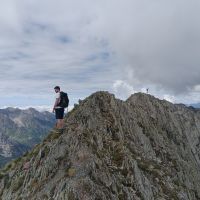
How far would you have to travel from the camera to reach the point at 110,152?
57.2m

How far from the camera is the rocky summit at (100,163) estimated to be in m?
47.5

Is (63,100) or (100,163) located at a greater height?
(63,100)

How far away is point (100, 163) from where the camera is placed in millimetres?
51500

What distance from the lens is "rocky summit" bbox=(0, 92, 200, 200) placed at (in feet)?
156

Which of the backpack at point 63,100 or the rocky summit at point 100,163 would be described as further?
the backpack at point 63,100

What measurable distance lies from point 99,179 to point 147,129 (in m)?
35.9

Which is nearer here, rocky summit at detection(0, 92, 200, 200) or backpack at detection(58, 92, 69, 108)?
rocky summit at detection(0, 92, 200, 200)

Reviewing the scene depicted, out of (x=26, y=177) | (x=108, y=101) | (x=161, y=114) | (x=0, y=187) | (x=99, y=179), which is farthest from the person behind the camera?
(x=161, y=114)

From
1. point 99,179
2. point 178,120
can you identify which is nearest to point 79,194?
point 99,179

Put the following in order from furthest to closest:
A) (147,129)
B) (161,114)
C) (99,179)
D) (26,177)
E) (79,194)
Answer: (161,114)
(147,129)
(26,177)
(99,179)
(79,194)

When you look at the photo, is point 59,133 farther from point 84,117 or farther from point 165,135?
point 165,135

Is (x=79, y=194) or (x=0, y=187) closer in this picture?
(x=79, y=194)

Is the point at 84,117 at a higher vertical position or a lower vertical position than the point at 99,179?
higher

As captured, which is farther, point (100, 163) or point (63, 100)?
point (100, 163)
